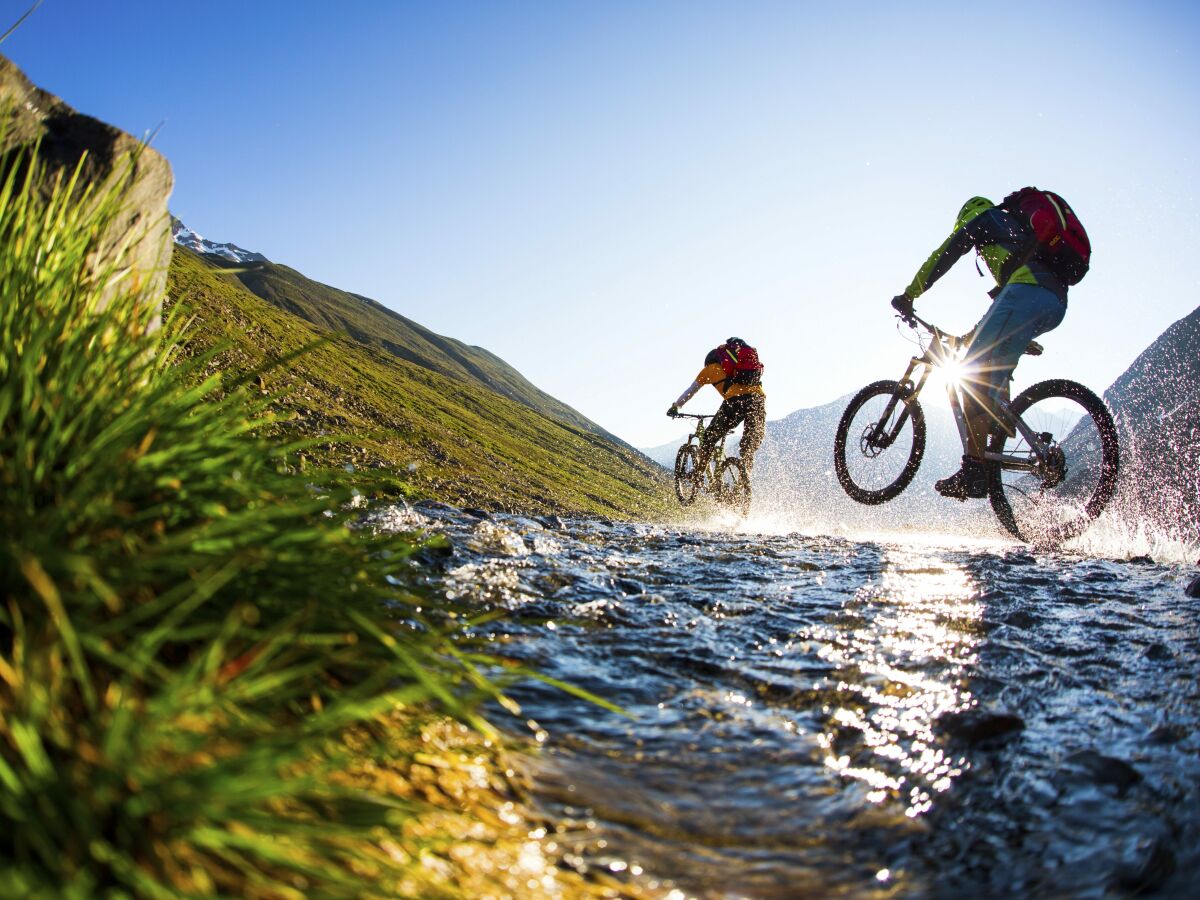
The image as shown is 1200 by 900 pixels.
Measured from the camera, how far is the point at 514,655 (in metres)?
3.78

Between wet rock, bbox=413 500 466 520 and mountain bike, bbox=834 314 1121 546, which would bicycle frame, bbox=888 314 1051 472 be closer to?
mountain bike, bbox=834 314 1121 546

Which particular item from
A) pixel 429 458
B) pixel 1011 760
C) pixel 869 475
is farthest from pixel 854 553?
pixel 429 458

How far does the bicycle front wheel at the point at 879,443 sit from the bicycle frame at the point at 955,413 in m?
0.03

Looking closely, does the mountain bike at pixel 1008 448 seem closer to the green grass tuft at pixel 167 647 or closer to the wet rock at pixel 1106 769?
the wet rock at pixel 1106 769

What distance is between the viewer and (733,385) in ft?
60.4

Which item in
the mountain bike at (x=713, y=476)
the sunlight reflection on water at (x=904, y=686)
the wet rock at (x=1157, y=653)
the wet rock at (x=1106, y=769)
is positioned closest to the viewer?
the wet rock at (x=1106, y=769)

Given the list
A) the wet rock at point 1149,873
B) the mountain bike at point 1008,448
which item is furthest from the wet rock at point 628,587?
the mountain bike at point 1008,448

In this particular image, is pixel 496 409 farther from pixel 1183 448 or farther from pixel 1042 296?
pixel 1042 296

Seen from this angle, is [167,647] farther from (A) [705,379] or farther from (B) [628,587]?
(A) [705,379]

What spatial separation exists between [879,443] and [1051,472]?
3.27 m

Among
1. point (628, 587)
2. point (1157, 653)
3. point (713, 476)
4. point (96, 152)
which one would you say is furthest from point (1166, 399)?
point (96, 152)

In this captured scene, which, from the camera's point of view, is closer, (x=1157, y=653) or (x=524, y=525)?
(x=1157, y=653)

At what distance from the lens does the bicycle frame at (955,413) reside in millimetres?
9430

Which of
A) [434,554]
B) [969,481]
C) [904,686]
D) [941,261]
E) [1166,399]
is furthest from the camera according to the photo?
[1166,399]
